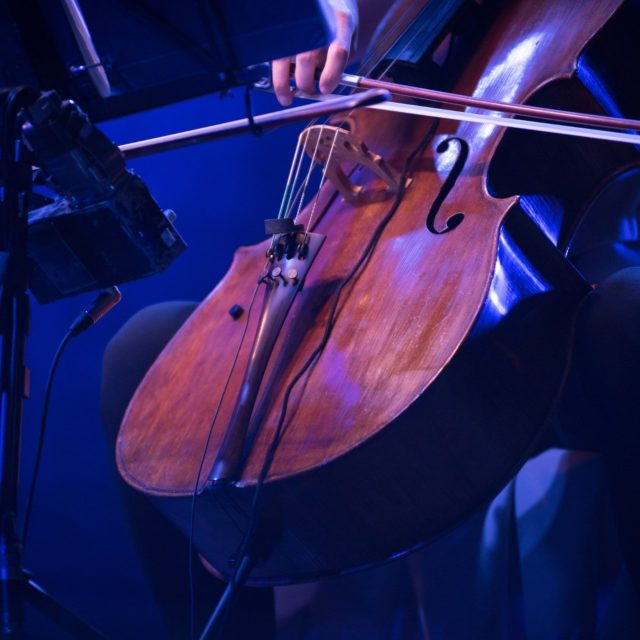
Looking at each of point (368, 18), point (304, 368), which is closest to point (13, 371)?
point (304, 368)

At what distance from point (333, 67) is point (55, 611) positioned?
71 centimetres

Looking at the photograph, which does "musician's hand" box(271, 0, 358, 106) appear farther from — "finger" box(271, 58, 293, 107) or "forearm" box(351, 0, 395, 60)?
"forearm" box(351, 0, 395, 60)

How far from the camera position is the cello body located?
73 centimetres

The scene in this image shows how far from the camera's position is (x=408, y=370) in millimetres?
716

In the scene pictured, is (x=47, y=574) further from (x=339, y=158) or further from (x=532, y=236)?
(x=532, y=236)

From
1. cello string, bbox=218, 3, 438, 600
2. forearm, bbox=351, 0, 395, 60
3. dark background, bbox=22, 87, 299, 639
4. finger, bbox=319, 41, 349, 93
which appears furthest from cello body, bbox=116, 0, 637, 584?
dark background, bbox=22, 87, 299, 639

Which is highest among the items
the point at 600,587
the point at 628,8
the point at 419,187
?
the point at 628,8

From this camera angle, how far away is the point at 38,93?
619 mm

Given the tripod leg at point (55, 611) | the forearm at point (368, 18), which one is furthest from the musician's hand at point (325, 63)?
the tripod leg at point (55, 611)

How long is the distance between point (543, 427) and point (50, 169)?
564 mm

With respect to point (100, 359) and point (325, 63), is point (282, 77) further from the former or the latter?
point (100, 359)

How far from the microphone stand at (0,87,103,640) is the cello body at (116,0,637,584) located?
21cm

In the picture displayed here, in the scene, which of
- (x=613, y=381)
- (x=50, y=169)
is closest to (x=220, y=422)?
(x=50, y=169)

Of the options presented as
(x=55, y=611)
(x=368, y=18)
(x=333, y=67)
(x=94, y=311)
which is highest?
(x=368, y=18)
